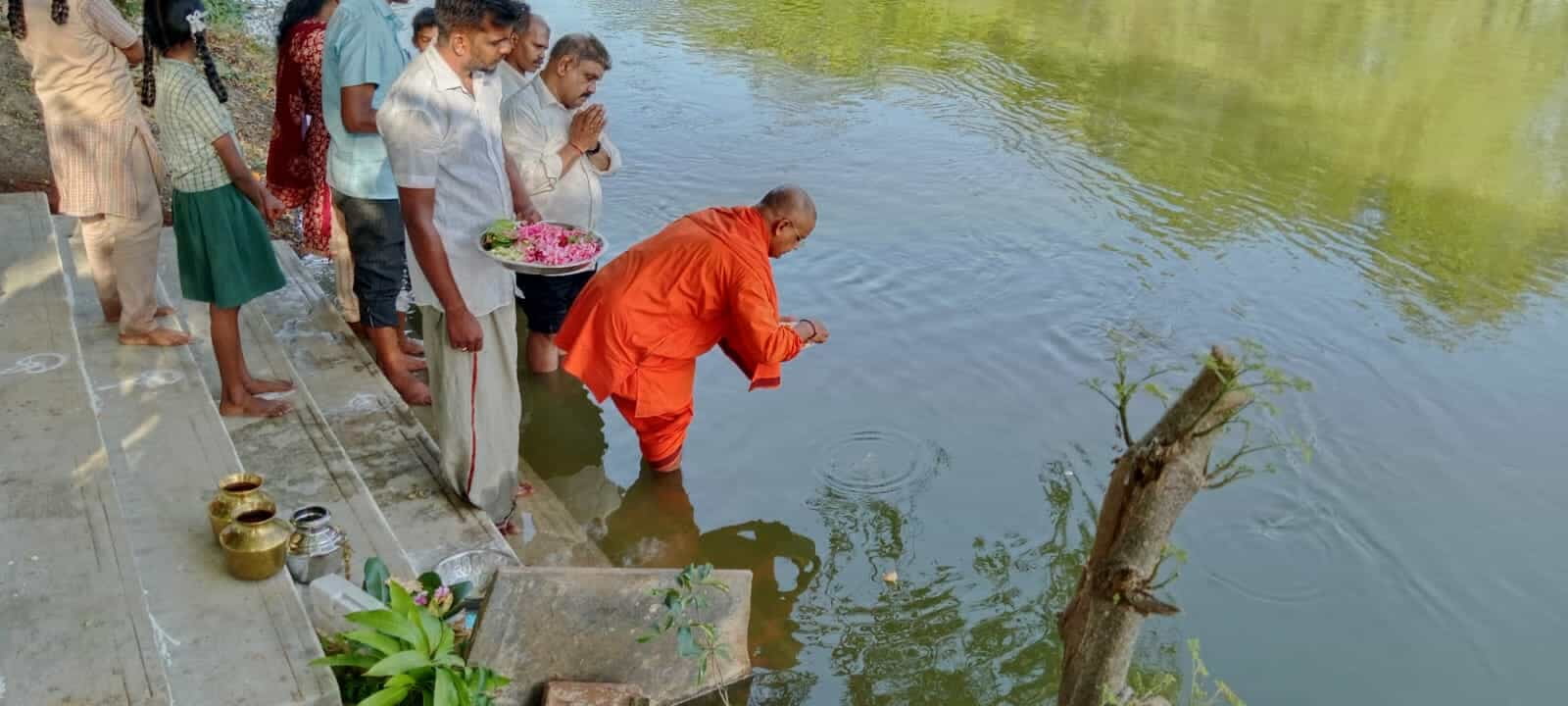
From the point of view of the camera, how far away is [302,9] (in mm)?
4797

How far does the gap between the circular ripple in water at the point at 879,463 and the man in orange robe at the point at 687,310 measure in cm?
72

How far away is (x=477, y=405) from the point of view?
3846mm

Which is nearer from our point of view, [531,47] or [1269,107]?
[531,47]

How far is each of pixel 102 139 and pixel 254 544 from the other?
2.00m

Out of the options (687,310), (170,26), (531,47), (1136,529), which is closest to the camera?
(1136,529)

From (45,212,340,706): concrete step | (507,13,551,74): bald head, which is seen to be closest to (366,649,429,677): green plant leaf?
(45,212,340,706): concrete step

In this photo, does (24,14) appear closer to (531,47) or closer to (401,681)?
(531,47)

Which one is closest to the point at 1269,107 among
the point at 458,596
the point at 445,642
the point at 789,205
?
the point at 789,205

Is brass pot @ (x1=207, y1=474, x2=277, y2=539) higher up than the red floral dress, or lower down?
lower down

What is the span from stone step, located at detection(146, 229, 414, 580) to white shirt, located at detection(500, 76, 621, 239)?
1158mm

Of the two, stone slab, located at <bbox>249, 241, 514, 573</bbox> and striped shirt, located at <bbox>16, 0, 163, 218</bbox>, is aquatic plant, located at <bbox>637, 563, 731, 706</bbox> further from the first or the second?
striped shirt, located at <bbox>16, 0, 163, 218</bbox>

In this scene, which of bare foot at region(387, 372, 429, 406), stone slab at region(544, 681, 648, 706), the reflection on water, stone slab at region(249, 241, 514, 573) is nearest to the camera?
stone slab at region(544, 681, 648, 706)

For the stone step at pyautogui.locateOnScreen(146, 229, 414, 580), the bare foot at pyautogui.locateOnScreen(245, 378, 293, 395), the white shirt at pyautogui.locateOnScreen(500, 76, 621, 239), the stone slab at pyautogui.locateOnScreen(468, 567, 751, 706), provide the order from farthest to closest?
the white shirt at pyautogui.locateOnScreen(500, 76, 621, 239) → the bare foot at pyautogui.locateOnScreen(245, 378, 293, 395) → the stone step at pyautogui.locateOnScreen(146, 229, 414, 580) → the stone slab at pyautogui.locateOnScreen(468, 567, 751, 706)

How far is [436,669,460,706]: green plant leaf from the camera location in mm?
2699
